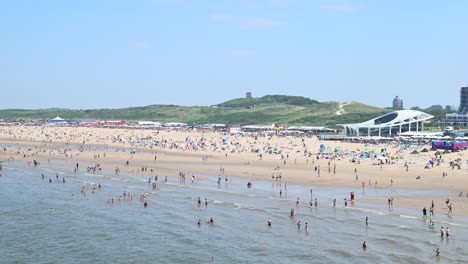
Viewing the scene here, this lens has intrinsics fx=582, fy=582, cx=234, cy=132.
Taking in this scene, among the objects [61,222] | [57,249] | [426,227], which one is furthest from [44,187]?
[426,227]

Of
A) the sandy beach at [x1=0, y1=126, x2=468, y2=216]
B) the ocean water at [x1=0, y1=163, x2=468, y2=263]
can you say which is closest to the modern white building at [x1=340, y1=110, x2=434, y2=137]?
the sandy beach at [x1=0, y1=126, x2=468, y2=216]

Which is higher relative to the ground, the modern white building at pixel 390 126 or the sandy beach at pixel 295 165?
the modern white building at pixel 390 126

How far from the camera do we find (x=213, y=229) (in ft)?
118

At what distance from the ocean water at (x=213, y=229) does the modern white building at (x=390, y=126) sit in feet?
232

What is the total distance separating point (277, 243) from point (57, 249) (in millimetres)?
12029

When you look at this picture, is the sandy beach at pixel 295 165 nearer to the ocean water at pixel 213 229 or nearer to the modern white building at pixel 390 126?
the ocean water at pixel 213 229

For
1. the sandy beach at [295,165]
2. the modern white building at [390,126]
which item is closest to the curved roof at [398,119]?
the modern white building at [390,126]

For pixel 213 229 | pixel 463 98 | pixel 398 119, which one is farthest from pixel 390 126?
pixel 213 229

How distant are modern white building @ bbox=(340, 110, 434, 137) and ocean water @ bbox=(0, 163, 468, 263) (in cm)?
7078

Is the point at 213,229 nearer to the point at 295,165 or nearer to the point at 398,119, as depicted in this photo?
the point at 295,165

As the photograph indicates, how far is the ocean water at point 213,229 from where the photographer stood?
98.6 ft

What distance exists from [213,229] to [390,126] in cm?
9087

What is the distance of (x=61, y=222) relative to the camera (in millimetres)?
38000

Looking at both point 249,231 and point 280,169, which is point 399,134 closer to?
point 280,169
